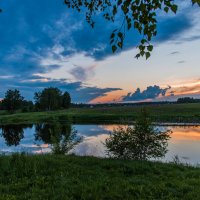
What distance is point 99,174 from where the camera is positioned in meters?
A: 11.2

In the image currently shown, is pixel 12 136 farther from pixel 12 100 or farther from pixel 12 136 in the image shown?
pixel 12 100

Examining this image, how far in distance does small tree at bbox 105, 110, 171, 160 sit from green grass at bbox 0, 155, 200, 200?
10.4 feet

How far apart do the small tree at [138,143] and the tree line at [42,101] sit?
5459 inches

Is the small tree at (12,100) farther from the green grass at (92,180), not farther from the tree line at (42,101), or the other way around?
the green grass at (92,180)

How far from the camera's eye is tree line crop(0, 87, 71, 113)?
492ft

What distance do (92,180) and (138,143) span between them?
7239 mm

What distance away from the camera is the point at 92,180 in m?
10.0

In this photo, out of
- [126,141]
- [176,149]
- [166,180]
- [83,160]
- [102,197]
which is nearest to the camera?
[102,197]

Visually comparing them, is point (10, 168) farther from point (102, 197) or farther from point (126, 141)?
point (126, 141)

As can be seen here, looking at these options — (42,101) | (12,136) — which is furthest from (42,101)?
(12,136)

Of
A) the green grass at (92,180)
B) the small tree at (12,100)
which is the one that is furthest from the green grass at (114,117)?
the green grass at (92,180)

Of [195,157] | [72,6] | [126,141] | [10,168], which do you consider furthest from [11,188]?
[195,157]

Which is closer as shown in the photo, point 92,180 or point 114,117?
point 92,180

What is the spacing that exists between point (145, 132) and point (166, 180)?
6301 mm
